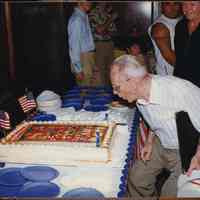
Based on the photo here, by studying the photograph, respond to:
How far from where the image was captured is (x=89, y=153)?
7.01 feet

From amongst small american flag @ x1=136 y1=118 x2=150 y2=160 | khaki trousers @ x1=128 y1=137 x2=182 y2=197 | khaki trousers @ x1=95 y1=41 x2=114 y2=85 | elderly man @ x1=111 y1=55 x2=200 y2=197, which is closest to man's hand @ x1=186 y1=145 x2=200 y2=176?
elderly man @ x1=111 y1=55 x2=200 y2=197

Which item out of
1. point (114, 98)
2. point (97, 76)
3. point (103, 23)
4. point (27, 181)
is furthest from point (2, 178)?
point (103, 23)

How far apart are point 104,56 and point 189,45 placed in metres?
4.37

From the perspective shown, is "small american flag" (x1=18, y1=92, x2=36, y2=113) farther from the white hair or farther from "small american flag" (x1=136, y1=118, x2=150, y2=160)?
the white hair

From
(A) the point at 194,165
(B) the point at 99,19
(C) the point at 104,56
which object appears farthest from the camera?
(C) the point at 104,56

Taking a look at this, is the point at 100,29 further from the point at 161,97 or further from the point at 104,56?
the point at 161,97

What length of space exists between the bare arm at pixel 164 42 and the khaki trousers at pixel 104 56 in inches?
142

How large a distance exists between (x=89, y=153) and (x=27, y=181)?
1.28 ft

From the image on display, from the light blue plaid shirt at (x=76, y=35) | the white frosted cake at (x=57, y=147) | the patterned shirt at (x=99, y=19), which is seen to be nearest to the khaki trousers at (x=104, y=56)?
the patterned shirt at (x=99, y=19)

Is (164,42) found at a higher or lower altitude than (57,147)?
higher

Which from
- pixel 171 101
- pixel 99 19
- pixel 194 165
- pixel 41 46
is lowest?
pixel 194 165

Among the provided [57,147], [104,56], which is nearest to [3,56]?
[104,56]

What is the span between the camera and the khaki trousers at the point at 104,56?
705cm

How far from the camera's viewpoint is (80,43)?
16.0 feet
